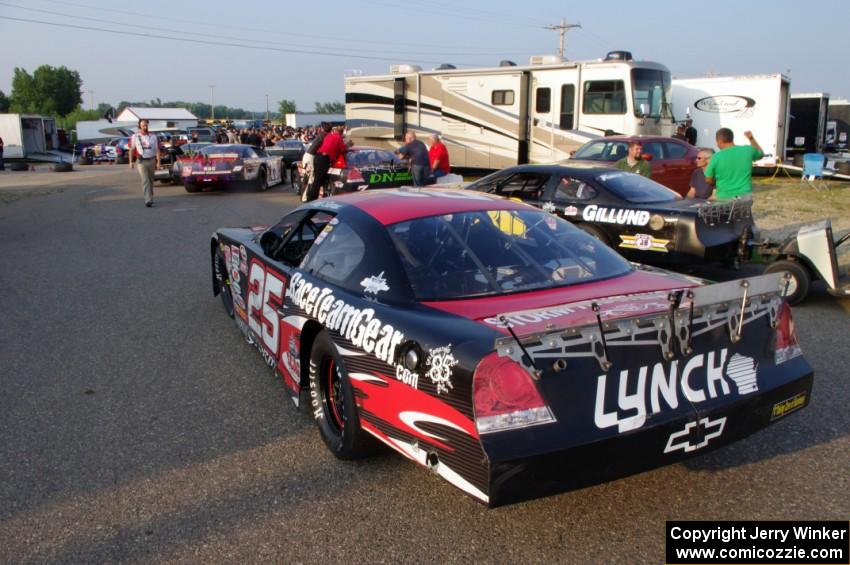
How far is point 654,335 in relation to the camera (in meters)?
2.83

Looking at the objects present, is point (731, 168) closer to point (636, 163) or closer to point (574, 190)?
point (574, 190)

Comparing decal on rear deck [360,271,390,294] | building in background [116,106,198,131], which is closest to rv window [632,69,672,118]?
decal on rear deck [360,271,390,294]

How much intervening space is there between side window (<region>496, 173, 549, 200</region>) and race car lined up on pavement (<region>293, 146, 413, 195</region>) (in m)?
5.43

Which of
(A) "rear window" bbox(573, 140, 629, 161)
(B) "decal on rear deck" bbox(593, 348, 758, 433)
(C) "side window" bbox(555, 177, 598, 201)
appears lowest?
(B) "decal on rear deck" bbox(593, 348, 758, 433)

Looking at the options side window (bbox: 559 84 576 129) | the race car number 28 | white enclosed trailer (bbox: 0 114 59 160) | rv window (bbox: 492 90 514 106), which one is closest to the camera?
the race car number 28

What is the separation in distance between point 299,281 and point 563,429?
2002 millimetres

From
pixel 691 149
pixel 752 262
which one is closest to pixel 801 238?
pixel 752 262

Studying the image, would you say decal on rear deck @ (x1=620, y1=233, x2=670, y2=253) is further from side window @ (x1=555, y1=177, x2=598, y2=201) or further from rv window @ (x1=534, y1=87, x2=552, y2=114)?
rv window @ (x1=534, y1=87, x2=552, y2=114)

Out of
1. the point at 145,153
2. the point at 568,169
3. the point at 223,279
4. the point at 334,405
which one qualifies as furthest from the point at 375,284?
the point at 145,153

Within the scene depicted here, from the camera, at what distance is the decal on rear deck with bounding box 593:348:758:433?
271cm

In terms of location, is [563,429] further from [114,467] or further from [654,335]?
[114,467]

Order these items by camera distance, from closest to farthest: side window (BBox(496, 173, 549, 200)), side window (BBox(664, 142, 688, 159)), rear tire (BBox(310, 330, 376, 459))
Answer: rear tire (BBox(310, 330, 376, 459))
side window (BBox(496, 173, 549, 200))
side window (BBox(664, 142, 688, 159))

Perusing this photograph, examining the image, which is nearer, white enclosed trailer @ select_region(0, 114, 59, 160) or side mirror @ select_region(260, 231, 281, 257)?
side mirror @ select_region(260, 231, 281, 257)

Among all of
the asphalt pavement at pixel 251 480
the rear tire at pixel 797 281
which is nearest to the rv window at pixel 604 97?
the rear tire at pixel 797 281
